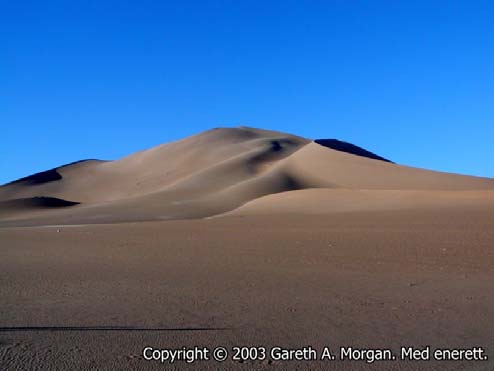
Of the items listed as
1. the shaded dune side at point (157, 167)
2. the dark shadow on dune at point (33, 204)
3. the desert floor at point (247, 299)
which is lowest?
the desert floor at point (247, 299)

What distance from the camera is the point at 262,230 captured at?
96.7 ft

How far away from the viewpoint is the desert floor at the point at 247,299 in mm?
8094

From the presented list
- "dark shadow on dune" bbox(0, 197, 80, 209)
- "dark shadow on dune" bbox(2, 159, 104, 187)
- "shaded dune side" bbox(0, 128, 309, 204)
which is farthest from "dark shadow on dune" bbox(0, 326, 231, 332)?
"dark shadow on dune" bbox(2, 159, 104, 187)

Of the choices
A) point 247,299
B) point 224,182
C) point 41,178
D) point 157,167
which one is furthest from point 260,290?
point 41,178

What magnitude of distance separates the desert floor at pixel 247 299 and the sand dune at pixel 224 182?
77.4ft

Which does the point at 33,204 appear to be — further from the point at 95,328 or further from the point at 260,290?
→ the point at 95,328

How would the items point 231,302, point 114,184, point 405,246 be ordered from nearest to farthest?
1. point 231,302
2. point 405,246
3. point 114,184

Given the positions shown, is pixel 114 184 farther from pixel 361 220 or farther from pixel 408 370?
pixel 408 370

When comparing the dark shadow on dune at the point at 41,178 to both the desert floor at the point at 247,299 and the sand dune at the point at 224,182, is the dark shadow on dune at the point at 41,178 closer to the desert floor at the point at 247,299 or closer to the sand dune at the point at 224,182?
the sand dune at the point at 224,182

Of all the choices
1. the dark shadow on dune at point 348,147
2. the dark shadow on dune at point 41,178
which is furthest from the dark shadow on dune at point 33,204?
the dark shadow on dune at point 348,147

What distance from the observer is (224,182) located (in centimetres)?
8144

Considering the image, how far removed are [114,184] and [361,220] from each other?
78.9m

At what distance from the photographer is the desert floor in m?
8.09

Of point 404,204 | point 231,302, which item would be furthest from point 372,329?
point 404,204
